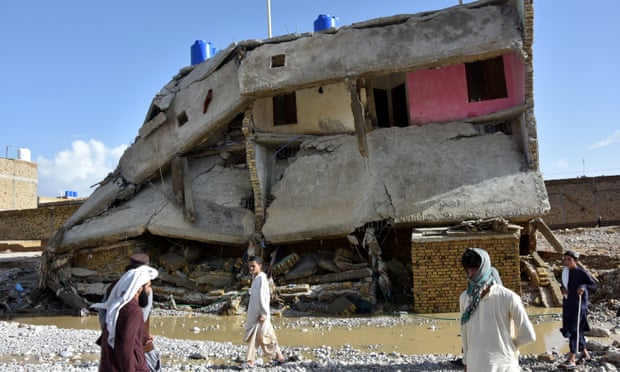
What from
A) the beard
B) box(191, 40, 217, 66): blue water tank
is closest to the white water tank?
box(191, 40, 217, 66): blue water tank

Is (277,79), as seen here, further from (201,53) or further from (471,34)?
(201,53)

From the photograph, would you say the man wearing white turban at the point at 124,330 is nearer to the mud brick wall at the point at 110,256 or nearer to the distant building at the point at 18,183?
the mud brick wall at the point at 110,256

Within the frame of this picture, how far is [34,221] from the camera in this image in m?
27.9

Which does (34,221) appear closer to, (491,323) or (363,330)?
(363,330)

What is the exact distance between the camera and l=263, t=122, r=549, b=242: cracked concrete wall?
430 inches

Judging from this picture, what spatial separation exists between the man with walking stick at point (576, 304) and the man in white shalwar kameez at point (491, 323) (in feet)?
10.6

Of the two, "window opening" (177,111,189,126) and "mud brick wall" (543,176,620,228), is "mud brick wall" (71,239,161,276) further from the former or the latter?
"mud brick wall" (543,176,620,228)

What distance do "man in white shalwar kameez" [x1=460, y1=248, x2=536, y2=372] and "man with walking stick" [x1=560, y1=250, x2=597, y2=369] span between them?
322 centimetres

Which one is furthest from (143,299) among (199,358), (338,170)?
(338,170)

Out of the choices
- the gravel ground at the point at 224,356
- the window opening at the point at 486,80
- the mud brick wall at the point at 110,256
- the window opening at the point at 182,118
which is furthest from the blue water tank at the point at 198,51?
the gravel ground at the point at 224,356

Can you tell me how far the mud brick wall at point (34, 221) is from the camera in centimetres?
2766

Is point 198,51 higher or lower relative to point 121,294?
higher

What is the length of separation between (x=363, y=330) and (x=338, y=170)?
477cm

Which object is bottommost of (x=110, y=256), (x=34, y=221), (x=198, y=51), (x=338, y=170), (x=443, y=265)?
(x=443, y=265)
